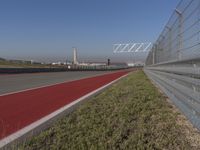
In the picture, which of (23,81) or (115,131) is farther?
(23,81)

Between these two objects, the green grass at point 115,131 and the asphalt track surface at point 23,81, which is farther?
the asphalt track surface at point 23,81

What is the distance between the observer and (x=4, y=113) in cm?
752

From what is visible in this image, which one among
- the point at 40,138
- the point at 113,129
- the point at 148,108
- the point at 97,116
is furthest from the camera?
the point at 148,108

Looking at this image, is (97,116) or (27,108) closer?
(97,116)

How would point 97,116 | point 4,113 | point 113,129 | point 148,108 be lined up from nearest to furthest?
1. point 113,129
2. point 97,116
3. point 4,113
4. point 148,108

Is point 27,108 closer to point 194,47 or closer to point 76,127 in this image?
point 76,127

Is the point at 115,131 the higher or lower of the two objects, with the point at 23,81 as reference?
higher

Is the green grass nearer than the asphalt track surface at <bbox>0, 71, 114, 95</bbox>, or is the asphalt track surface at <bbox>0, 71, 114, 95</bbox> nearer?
the green grass

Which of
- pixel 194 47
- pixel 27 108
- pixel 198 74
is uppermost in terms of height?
pixel 194 47

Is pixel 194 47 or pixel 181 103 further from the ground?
pixel 194 47

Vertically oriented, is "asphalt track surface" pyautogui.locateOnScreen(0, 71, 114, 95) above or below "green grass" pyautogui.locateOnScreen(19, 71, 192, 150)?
below

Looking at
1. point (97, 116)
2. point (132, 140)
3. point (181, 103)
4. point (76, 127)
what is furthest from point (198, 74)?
point (97, 116)

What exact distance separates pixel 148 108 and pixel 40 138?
12.2 feet

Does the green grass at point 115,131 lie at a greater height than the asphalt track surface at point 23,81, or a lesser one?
greater
